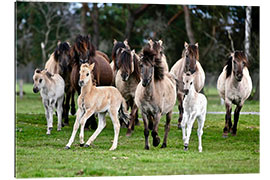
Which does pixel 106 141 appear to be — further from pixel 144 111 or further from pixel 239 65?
pixel 239 65

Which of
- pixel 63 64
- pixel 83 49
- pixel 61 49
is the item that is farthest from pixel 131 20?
pixel 83 49

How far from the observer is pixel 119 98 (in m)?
8.99

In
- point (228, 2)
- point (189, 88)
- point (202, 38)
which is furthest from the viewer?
point (202, 38)

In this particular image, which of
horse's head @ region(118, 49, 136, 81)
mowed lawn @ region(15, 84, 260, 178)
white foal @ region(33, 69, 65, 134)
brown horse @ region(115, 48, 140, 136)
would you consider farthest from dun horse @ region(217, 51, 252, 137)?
white foal @ region(33, 69, 65, 134)

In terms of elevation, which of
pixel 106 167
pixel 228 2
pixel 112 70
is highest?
pixel 228 2

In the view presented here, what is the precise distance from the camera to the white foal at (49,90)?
33.3ft

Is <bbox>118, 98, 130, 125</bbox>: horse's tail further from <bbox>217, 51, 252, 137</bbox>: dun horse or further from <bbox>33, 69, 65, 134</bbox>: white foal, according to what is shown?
<bbox>217, 51, 252, 137</bbox>: dun horse

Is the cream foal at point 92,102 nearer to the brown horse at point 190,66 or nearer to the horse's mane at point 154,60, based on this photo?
the horse's mane at point 154,60

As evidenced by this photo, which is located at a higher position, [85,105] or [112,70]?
[112,70]

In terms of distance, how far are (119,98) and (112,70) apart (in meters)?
3.19

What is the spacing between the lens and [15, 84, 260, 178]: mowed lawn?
699 cm

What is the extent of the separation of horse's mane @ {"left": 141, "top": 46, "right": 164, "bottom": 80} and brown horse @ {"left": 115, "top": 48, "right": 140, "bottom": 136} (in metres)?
1.42

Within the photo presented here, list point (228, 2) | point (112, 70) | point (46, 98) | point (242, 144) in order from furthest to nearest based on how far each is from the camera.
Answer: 1. point (112, 70)
2. point (46, 98)
3. point (242, 144)
4. point (228, 2)
